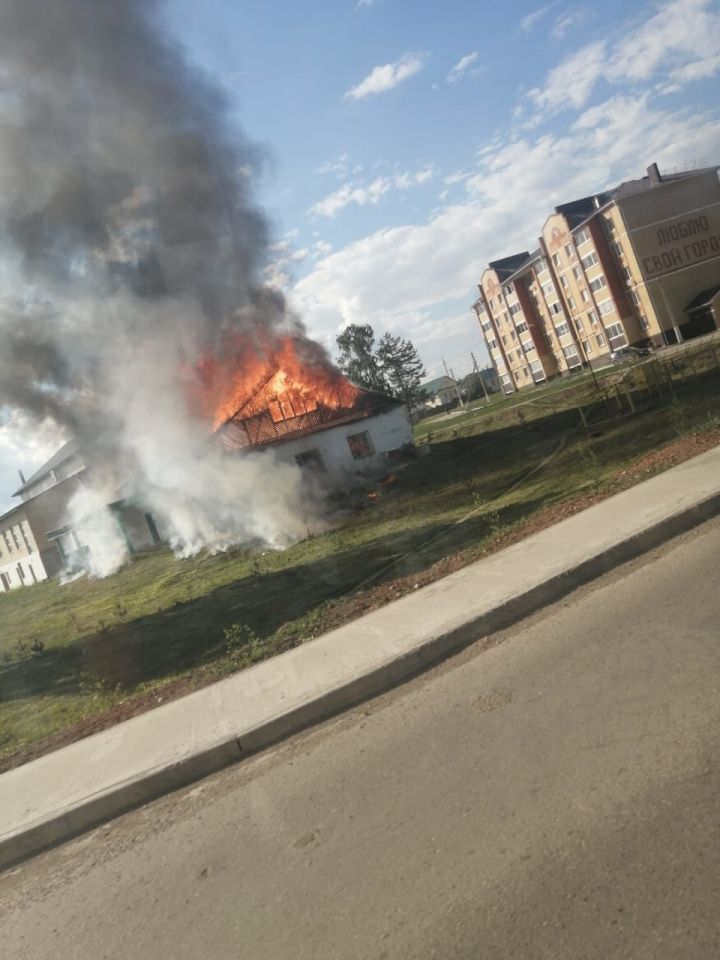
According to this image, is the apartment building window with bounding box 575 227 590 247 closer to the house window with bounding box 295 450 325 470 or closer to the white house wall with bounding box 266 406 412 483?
the white house wall with bounding box 266 406 412 483

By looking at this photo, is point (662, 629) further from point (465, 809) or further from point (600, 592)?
point (465, 809)

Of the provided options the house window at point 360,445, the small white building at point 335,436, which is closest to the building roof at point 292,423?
the small white building at point 335,436

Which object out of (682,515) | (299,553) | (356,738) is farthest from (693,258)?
(356,738)

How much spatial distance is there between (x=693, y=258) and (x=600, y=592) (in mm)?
49711

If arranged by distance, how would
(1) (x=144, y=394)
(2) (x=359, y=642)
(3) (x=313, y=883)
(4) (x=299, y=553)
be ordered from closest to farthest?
(3) (x=313, y=883)
(2) (x=359, y=642)
(4) (x=299, y=553)
(1) (x=144, y=394)

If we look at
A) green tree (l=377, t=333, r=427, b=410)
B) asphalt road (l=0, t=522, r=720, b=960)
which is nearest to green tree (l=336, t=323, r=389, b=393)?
green tree (l=377, t=333, r=427, b=410)

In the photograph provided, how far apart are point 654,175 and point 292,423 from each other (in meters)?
39.7

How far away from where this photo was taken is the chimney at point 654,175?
47250 mm

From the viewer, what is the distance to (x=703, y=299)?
45.6 meters

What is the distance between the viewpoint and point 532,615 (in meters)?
5.13

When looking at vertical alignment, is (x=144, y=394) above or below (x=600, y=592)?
above

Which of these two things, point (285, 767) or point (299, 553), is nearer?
point (285, 767)

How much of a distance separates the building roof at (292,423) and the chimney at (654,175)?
3494cm

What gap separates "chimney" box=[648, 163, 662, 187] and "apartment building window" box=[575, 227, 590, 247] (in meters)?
5.07
